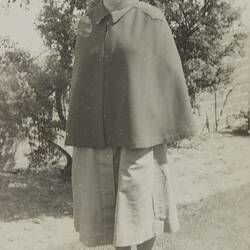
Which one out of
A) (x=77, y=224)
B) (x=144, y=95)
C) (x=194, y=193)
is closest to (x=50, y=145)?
(x=194, y=193)

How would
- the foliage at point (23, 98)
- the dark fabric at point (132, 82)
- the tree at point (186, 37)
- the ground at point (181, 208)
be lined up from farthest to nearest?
the tree at point (186, 37) < the foliage at point (23, 98) < the ground at point (181, 208) < the dark fabric at point (132, 82)

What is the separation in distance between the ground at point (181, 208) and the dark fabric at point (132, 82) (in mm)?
685

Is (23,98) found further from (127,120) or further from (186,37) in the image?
(127,120)

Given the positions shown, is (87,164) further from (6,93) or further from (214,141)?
(214,141)

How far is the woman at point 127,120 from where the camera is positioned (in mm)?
2979

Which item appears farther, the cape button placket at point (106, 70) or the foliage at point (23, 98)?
the foliage at point (23, 98)

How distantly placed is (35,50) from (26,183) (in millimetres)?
1667

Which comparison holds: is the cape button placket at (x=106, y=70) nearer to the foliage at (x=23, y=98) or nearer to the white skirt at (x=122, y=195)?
the white skirt at (x=122, y=195)

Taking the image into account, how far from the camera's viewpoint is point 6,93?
17.1 ft

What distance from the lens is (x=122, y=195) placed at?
3012 mm

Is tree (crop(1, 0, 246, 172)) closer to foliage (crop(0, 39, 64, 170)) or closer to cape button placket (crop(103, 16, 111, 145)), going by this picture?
foliage (crop(0, 39, 64, 170))

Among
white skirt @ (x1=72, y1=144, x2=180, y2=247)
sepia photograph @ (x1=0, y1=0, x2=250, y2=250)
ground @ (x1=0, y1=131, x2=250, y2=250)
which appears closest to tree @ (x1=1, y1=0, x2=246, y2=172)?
sepia photograph @ (x1=0, y1=0, x2=250, y2=250)

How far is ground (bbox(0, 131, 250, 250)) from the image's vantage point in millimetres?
4812

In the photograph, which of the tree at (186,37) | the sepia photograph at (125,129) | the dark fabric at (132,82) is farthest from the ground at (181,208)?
the tree at (186,37)
